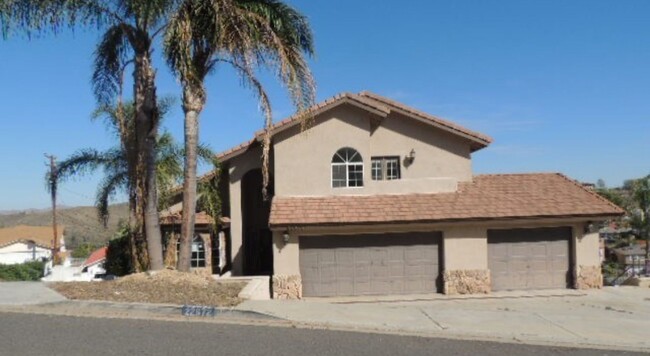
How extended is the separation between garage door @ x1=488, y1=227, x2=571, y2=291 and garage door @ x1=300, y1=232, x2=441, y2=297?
199 cm

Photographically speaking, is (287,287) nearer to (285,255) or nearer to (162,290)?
(285,255)

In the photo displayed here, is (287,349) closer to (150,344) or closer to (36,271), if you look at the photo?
(150,344)

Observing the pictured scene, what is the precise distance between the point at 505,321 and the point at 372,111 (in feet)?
28.2

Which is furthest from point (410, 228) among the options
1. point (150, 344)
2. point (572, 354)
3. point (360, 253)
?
point (150, 344)

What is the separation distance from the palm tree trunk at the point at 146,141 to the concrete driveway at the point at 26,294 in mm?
2798

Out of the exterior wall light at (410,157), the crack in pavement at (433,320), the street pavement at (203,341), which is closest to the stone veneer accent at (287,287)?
the exterior wall light at (410,157)

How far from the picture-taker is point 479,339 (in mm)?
10570

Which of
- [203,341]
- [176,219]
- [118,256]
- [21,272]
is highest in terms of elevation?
[176,219]

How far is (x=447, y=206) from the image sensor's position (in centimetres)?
1916

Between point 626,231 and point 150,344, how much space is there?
225ft

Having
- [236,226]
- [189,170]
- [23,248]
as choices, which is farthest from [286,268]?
[23,248]

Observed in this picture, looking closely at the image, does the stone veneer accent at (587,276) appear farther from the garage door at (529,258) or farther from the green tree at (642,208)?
the green tree at (642,208)

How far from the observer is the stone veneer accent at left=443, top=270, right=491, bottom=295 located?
744 inches

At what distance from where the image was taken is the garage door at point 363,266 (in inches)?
744
